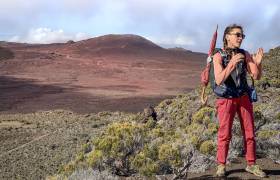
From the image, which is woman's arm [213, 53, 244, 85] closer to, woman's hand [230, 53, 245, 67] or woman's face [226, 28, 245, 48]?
woman's hand [230, 53, 245, 67]

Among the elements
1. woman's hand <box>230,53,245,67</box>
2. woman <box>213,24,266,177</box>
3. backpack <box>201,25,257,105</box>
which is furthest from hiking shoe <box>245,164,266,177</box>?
woman's hand <box>230,53,245,67</box>

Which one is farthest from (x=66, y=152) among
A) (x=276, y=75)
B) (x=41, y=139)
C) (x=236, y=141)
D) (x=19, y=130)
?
(x=236, y=141)

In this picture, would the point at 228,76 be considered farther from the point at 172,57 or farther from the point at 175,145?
the point at 172,57

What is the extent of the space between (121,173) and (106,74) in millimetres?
40110

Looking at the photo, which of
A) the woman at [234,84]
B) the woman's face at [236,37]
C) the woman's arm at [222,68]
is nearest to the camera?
the woman's arm at [222,68]

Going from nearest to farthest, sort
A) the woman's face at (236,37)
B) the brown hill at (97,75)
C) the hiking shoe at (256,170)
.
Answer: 1. the woman's face at (236,37)
2. the hiking shoe at (256,170)
3. the brown hill at (97,75)

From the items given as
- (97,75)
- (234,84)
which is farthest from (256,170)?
(97,75)

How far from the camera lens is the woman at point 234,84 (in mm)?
5082

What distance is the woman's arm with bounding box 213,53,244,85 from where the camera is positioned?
4.96 meters

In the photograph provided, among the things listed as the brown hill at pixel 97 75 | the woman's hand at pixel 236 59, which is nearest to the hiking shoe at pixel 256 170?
the woman's hand at pixel 236 59

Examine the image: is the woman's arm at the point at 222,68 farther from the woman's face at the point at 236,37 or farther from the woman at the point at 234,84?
the woman's face at the point at 236,37

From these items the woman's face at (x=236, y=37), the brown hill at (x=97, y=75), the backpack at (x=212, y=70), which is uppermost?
the woman's face at (x=236, y=37)

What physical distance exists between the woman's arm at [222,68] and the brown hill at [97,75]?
22.7 meters

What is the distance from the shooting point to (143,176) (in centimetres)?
648
